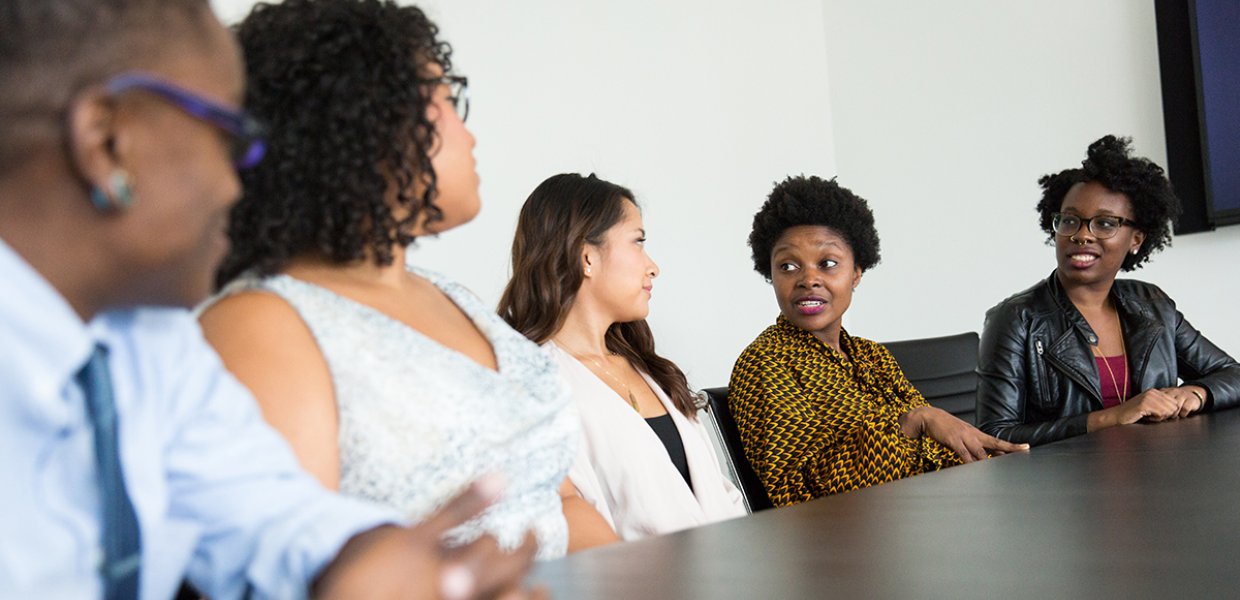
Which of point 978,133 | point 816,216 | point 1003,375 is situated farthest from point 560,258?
point 978,133

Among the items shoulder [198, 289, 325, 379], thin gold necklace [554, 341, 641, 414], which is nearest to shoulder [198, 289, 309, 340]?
shoulder [198, 289, 325, 379]

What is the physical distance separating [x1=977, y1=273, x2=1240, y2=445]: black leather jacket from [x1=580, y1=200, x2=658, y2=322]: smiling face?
2.77ft

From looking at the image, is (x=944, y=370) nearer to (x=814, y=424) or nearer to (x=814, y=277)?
(x=814, y=277)

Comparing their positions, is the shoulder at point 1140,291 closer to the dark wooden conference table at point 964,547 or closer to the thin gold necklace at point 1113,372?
the thin gold necklace at point 1113,372

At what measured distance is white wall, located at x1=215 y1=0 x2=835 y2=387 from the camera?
3.70m

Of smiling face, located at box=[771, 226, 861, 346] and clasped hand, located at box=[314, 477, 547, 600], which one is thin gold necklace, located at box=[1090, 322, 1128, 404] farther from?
clasped hand, located at box=[314, 477, 547, 600]

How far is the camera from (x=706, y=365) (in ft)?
14.5

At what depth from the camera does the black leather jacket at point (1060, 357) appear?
8.54 feet

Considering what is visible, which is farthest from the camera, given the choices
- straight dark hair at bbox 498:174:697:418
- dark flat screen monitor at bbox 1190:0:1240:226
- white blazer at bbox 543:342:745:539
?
dark flat screen monitor at bbox 1190:0:1240:226

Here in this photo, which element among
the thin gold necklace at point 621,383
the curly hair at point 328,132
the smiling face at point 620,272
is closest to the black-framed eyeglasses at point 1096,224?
the smiling face at point 620,272

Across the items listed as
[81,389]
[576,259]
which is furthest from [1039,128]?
[81,389]

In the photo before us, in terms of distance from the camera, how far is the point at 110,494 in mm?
620

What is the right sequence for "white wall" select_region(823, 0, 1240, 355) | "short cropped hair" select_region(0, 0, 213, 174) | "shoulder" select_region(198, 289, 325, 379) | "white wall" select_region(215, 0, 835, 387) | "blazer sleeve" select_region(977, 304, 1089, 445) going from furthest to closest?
"white wall" select_region(823, 0, 1240, 355) < "white wall" select_region(215, 0, 835, 387) < "blazer sleeve" select_region(977, 304, 1089, 445) < "shoulder" select_region(198, 289, 325, 379) < "short cropped hair" select_region(0, 0, 213, 174)

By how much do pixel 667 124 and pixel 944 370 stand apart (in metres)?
1.84
